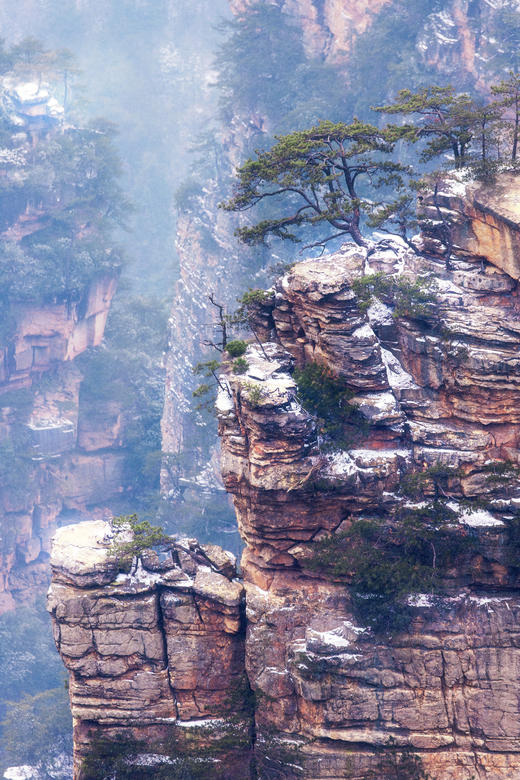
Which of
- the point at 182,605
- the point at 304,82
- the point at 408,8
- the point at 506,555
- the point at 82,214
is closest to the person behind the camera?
the point at 506,555

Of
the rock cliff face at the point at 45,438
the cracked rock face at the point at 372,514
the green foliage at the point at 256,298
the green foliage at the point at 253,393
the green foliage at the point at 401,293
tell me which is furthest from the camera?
the rock cliff face at the point at 45,438

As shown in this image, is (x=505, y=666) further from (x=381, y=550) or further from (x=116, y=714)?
(x=116, y=714)

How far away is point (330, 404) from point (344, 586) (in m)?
4.64

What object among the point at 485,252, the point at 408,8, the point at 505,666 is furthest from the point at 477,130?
the point at 408,8

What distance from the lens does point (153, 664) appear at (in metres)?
24.7

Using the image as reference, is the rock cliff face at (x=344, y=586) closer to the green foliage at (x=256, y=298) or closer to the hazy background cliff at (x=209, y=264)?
→ the green foliage at (x=256, y=298)

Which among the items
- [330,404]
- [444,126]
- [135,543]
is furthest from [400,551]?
[444,126]

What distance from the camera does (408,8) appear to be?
53.0 meters

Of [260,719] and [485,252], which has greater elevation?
[485,252]

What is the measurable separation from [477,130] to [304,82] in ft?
112

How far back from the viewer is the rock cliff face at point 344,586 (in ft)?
75.9

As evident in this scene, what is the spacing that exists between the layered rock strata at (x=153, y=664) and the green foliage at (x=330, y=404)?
16.3ft

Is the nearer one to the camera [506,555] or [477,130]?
[506,555]

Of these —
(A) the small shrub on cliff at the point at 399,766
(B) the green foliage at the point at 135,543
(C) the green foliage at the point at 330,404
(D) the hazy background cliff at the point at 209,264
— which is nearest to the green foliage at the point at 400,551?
(C) the green foliage at the point at 330,404
